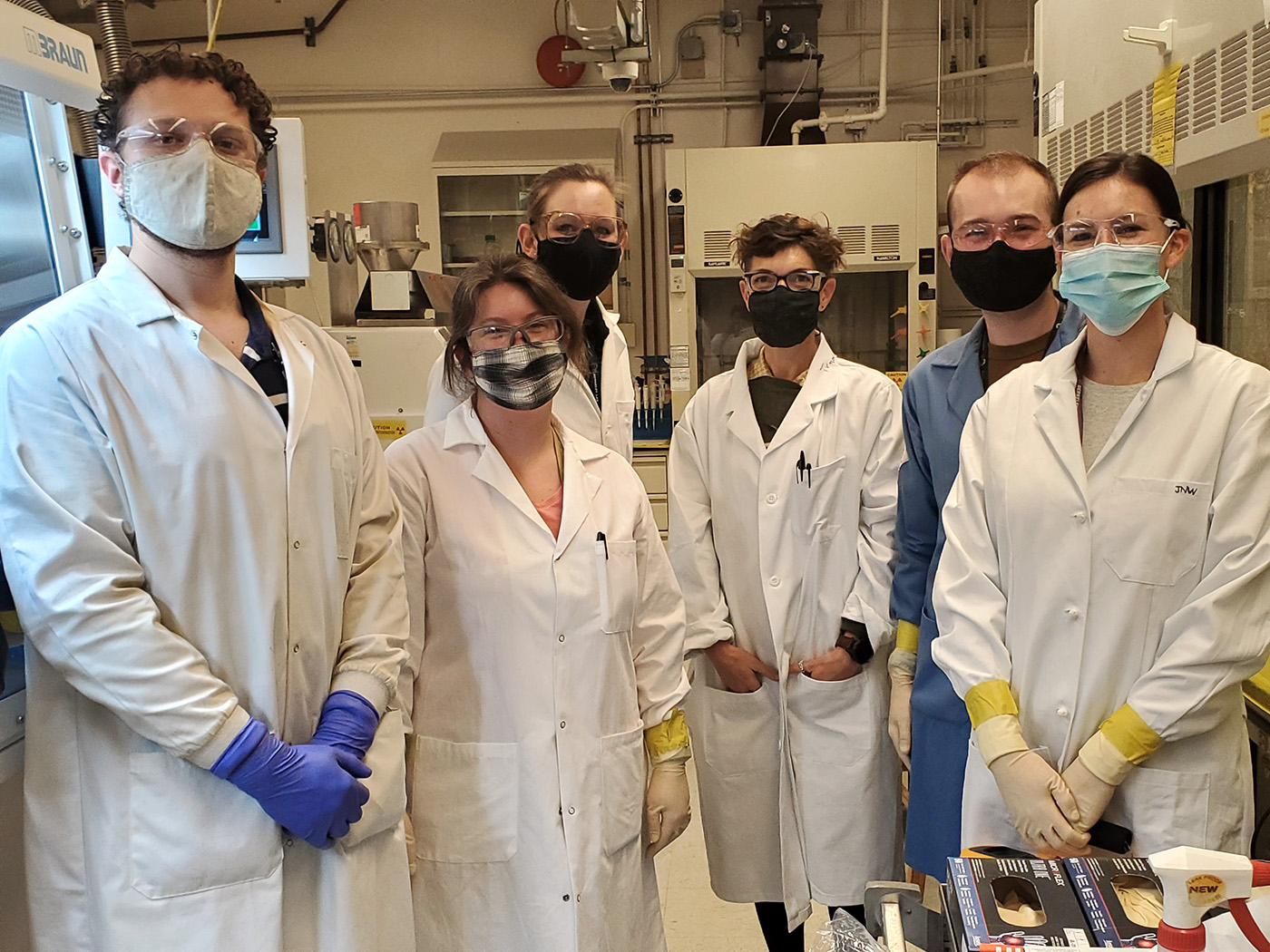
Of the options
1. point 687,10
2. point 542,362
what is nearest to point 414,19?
point 687,10

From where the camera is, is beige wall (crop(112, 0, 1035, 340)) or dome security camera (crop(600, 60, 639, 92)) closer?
dome security camera (crop(600, 60, 639, 92))

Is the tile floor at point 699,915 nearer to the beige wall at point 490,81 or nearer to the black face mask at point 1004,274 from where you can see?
the black face mask at point 1004,274

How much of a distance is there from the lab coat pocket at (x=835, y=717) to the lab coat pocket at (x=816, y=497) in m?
0.28

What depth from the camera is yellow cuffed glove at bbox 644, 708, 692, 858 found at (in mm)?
1636

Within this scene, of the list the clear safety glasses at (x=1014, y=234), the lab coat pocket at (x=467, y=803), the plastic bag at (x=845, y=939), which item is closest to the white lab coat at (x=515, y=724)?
the lab coat pocket at (x=467, y=803)

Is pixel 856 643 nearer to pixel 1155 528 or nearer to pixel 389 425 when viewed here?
pixel 1155 528

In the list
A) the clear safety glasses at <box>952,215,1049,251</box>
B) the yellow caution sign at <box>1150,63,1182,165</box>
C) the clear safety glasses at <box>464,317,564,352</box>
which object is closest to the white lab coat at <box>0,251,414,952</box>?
the clear safety glasses at <box>464,317,564,352</box>

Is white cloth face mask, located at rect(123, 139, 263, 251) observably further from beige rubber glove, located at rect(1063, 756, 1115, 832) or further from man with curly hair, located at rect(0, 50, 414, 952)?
beige rubber glove, located at rect(1063, 756, 1115, 832)

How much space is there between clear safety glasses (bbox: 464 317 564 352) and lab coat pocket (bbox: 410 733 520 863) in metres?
0.59

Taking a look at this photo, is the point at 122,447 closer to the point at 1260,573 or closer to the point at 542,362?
the point at 542,362

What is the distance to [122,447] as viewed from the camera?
116cm

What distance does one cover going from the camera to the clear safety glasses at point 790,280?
1.98m

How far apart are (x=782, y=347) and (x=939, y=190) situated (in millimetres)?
3300

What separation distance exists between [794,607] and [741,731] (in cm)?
26
